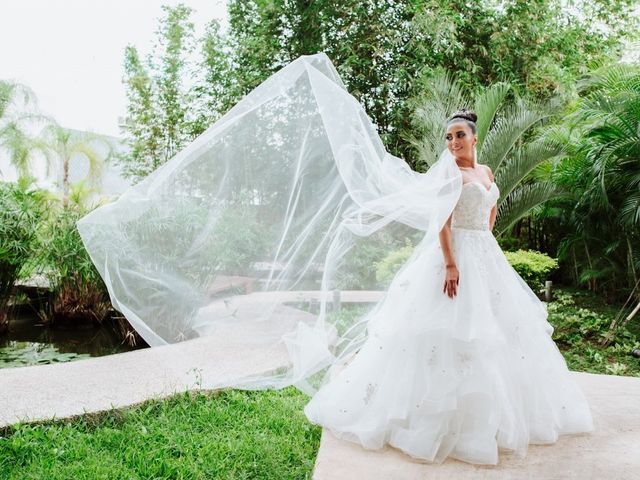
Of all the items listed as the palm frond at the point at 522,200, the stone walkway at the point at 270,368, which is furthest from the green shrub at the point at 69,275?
the palm frond at the point at 522,200

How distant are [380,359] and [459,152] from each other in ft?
3.89

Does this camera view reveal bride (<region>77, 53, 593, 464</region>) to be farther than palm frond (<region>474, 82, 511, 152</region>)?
No

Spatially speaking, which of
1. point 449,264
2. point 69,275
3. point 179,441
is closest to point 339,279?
point 449,264

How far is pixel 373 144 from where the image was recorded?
312cm

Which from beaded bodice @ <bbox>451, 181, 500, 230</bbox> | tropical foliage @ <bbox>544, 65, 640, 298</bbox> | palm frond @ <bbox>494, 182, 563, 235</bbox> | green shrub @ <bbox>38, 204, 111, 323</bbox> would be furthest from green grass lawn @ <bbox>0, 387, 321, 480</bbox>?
palm frond @ <bbox>494, 182, 563, 235</bbox>

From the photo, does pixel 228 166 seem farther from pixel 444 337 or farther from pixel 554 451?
pixel 554 451

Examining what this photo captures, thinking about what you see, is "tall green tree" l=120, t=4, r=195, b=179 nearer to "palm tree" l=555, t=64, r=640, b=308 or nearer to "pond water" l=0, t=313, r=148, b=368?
"pond water" l=0, t=313, r=148, b=368

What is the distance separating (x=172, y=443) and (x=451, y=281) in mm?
1712

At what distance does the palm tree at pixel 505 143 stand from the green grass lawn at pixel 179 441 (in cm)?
463

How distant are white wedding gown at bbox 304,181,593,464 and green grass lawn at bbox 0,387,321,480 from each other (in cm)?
28

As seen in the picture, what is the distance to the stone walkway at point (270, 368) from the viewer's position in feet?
8.27

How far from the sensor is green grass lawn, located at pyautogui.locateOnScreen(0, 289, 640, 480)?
8.64 feet

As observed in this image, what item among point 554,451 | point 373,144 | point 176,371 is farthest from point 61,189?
point 554,451

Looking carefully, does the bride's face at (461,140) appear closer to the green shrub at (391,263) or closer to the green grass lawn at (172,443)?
the green shrub at (391,263)
